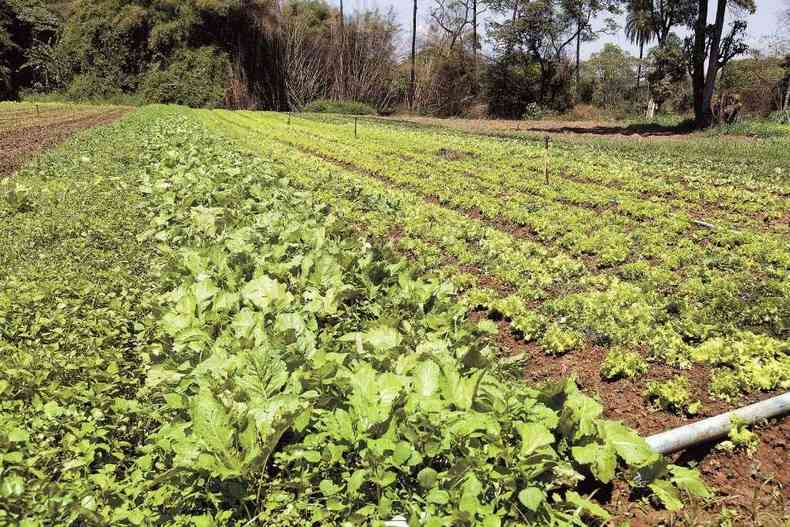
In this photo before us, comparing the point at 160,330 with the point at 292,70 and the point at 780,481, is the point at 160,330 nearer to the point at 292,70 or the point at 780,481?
the point at 780,481

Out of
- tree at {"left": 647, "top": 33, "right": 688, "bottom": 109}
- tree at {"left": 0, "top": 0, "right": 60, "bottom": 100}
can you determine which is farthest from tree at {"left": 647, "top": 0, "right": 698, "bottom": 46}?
tree at {"left": 0, "top": 0, "right": 60, "bottom": 100}

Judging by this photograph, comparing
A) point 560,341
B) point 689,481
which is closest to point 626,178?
point 560,341

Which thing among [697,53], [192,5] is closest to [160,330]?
[697,53]

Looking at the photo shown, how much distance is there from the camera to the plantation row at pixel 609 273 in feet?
13.6

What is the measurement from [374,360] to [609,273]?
13.0 feet

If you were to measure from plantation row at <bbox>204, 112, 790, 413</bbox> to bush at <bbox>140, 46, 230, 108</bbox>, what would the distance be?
38838mm

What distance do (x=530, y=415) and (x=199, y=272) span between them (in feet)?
10.0

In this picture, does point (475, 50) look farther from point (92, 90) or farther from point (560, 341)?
point (560, 341)

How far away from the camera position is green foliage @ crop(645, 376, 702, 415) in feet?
11.6

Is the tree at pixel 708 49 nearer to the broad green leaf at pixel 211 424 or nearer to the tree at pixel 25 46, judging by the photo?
the broad green leaf at pixel 211 424

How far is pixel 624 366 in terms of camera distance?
156 inches

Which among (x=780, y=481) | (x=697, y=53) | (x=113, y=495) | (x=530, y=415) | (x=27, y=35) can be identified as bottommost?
(x=780, y=481)

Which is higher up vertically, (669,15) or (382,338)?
(669,15)

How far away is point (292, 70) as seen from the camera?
47.2 m
